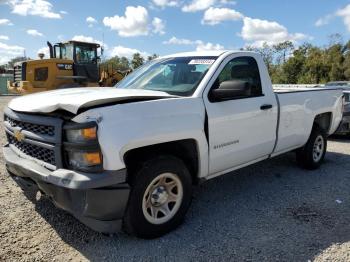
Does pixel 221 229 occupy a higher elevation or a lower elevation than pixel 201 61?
lower

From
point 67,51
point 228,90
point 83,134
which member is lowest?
point 83,134

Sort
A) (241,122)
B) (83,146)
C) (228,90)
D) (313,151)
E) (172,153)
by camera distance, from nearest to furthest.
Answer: (83,146) < (172,153) < (228,90) < (241,122) < (313,151)

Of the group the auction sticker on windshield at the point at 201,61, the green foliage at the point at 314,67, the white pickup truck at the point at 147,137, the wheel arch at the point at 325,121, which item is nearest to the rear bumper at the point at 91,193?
the white pickup truck at the point at 147,137

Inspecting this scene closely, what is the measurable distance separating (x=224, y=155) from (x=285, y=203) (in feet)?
3.81

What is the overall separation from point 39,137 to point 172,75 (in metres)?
1.87

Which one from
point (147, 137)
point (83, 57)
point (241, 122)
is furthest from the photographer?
point (83, 57)

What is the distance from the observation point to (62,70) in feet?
51.7

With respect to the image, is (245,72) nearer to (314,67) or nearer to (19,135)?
(19,135)

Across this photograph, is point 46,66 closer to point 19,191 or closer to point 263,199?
point 19,191

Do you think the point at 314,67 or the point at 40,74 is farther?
the point at 314,67

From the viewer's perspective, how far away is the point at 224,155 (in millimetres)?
4176

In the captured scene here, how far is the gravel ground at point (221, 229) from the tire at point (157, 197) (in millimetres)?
141

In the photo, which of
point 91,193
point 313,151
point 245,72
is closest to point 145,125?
point 91,193

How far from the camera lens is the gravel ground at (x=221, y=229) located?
333 centimetres
